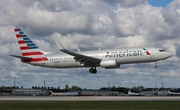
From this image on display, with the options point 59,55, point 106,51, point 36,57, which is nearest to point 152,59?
point 106,51

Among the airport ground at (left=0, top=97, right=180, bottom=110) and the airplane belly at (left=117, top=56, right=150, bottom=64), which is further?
the airplane belly at (left=117, top=56, right=150, bottom=64)

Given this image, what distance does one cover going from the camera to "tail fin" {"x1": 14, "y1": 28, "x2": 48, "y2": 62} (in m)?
79.5

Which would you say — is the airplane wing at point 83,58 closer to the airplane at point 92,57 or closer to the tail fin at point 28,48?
the airplane at point 92,57

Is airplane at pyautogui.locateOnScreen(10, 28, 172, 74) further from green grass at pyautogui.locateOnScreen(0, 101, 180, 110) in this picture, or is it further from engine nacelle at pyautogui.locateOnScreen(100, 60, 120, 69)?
green grass at pyautogui.locateOnScreen(0, 101, 180, 110)

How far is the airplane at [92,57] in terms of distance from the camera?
68625 millimetres

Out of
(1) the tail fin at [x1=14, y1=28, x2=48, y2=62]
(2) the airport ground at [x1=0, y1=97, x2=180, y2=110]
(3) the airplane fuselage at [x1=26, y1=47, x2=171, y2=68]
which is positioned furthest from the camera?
(1) the tail fin at [x1=14, y1=28, x2=48, y2=62]

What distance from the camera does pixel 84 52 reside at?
7481 centimetres

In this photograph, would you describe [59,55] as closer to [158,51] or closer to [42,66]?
[42,66]

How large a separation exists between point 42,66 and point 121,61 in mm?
18821

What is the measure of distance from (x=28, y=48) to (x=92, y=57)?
18960mm

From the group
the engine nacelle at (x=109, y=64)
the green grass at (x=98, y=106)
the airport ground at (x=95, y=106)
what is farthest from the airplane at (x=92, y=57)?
the green grass at (x=98, y=106)

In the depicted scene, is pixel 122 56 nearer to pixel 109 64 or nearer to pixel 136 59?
pixel 136 59

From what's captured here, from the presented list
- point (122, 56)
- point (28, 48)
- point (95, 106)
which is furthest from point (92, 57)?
point (95, 106)

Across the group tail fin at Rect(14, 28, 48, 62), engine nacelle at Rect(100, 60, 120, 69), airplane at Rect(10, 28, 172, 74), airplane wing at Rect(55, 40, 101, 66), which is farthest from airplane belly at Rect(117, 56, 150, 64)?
tail fin at Rect(14, 28, 48, 62)
